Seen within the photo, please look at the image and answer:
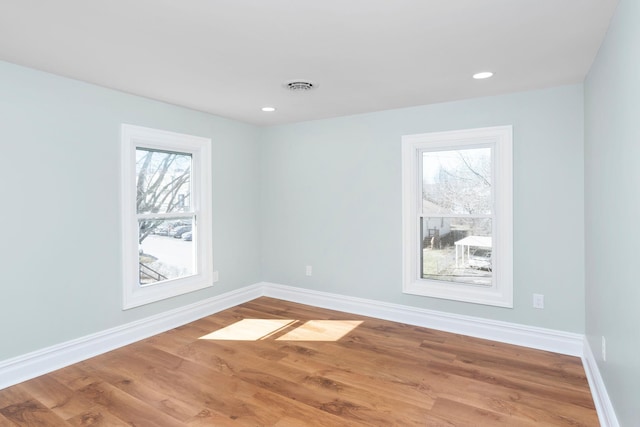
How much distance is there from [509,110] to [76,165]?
12.3 feet

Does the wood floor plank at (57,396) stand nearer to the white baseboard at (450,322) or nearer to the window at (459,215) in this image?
the white baseboard at (450,322)

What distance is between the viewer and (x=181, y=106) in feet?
Answer: 12.5

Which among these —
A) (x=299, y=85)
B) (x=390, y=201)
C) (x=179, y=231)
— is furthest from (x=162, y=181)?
(x=390, y=201)

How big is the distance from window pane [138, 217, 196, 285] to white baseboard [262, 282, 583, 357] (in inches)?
54.0

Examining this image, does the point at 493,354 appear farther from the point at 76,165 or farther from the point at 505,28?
the point at 76,165

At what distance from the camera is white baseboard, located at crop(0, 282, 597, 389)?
2777mm

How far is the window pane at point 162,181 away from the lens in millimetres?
3564

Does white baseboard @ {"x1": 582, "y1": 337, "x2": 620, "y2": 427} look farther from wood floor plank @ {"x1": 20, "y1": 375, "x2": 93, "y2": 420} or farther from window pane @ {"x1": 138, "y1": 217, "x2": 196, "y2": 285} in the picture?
window pane @ {"x1": 138, "y1": 217, "x2": 196, "y2": 285}

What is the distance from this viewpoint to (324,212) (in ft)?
14.7

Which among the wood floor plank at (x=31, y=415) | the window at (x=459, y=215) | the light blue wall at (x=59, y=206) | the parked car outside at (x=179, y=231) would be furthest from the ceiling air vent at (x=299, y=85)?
the wood floor plank at (x=31, y=415)

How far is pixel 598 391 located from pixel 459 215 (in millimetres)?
1754

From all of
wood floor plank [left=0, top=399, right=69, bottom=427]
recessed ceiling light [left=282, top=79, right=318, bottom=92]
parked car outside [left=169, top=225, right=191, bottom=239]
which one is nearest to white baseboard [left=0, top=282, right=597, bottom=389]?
wood floor plank [left=0, top=399, right=69, bottom=427]

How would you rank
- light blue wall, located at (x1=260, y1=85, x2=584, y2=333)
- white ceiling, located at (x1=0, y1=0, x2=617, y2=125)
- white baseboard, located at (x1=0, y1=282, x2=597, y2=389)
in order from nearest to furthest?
white ceiling, located at (x1=0, y1=0, x2=617, y2=125) < white baseboard, located at (x1=0, y1=282, x2=597, y2=389) < light blue wall, located at (x1=260, y1=85, x2=584, y2=333)

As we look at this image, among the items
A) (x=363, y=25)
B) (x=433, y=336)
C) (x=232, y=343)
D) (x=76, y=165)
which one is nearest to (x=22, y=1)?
(x=76, y=165)
